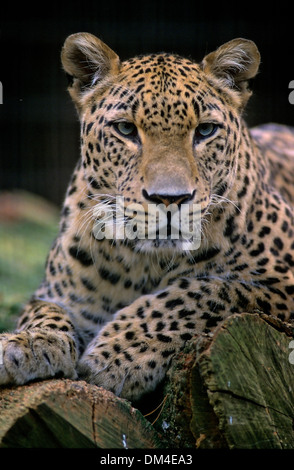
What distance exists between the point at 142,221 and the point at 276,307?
105 centimetres

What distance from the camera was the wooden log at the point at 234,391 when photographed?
3459 mm

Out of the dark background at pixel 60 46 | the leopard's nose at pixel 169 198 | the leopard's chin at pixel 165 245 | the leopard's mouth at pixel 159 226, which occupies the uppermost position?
the dark background at pixel 60 46

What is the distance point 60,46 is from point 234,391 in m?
9.04

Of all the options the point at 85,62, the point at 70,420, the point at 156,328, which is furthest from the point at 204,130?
the point at 70,420

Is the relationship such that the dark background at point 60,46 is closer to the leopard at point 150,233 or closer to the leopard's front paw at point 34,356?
the leopard at point 150,233

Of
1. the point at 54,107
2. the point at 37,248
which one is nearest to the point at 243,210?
the point at 37,248

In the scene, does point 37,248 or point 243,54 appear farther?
point 37,248

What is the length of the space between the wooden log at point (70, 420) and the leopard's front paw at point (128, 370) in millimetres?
403

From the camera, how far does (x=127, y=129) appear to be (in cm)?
457

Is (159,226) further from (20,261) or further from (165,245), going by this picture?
(20,261)

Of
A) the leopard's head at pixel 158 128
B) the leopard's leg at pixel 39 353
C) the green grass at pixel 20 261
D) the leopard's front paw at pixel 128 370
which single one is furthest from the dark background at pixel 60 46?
the leopard's front paw at pixel 128 370

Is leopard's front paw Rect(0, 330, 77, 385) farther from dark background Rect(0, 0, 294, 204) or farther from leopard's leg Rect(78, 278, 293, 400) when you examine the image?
dark background Rect(0, 0, 294, 204)

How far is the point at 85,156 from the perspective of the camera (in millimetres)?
4836
